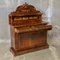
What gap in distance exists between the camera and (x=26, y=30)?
344cm

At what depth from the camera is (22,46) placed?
3.62 metres

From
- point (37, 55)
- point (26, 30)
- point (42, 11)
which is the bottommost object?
point (37, 55)

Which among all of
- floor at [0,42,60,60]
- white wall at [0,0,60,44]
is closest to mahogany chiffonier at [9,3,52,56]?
floor at [0,42,60,60]

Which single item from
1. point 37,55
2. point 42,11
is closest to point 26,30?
point 37,55

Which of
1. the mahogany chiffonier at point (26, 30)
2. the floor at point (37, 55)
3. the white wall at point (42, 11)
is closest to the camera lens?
the floor at point (37, 55)

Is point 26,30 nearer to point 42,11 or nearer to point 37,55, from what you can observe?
point 37,55

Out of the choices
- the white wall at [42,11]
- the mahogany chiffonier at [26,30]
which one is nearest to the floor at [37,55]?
the mahogany chiffonier at [26,30]

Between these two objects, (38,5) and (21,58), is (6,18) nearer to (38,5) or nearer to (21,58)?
(38,5)

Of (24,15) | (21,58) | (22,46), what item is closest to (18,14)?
(24,15)

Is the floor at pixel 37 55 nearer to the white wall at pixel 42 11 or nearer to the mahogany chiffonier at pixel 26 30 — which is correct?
the mahogany chiffonier at pixel 26 30

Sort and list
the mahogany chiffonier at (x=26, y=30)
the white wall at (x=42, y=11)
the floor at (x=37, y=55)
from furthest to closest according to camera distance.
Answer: the white wall at (x=42, y=11) → the mahogany chiffonier at (x=26, y=30) → the floor at (x=37, y=55)

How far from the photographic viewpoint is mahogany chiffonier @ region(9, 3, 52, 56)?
351cm

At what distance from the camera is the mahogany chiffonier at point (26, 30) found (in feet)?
11.5

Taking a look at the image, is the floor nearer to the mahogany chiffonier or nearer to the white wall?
the mahogany chiffonier
